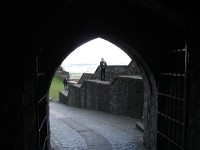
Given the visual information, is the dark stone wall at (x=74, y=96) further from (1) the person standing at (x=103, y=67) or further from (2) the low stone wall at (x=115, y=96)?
(1) the person standing at (x=103, y=67)

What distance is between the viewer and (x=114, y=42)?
23.4 feet

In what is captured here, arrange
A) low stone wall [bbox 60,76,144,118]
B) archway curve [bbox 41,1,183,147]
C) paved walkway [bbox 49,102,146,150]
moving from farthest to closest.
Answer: low stone wall [bbox 60,76,144,118] < paved walkway [bbox 49,102,146,150] < archway curve [bbox 41,1,183,147]

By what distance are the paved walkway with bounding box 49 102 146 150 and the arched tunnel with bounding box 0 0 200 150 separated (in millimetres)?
1051

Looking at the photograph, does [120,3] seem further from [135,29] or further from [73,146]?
[73,146]

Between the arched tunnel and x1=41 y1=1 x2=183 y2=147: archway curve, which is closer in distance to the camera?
the arched tunnel

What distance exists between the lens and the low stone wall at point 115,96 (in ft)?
40.0

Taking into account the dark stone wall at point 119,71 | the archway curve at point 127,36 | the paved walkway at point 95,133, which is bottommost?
the paved walkway at point 95,133

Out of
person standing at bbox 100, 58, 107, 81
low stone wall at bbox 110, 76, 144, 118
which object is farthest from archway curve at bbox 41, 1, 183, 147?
person standing at bbox 100, 58, 107, 81

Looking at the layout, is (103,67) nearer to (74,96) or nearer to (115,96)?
(115,96)

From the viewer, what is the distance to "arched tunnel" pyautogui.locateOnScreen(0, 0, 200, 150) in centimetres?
299

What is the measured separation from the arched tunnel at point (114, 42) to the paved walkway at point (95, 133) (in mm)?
1051

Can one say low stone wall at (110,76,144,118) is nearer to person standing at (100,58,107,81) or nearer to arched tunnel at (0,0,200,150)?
person standing at (100,58,107,81)

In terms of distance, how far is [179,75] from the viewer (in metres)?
4.78

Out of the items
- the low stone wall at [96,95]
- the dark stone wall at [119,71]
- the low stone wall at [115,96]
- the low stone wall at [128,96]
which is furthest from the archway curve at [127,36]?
the low stone wall at [96,95]
